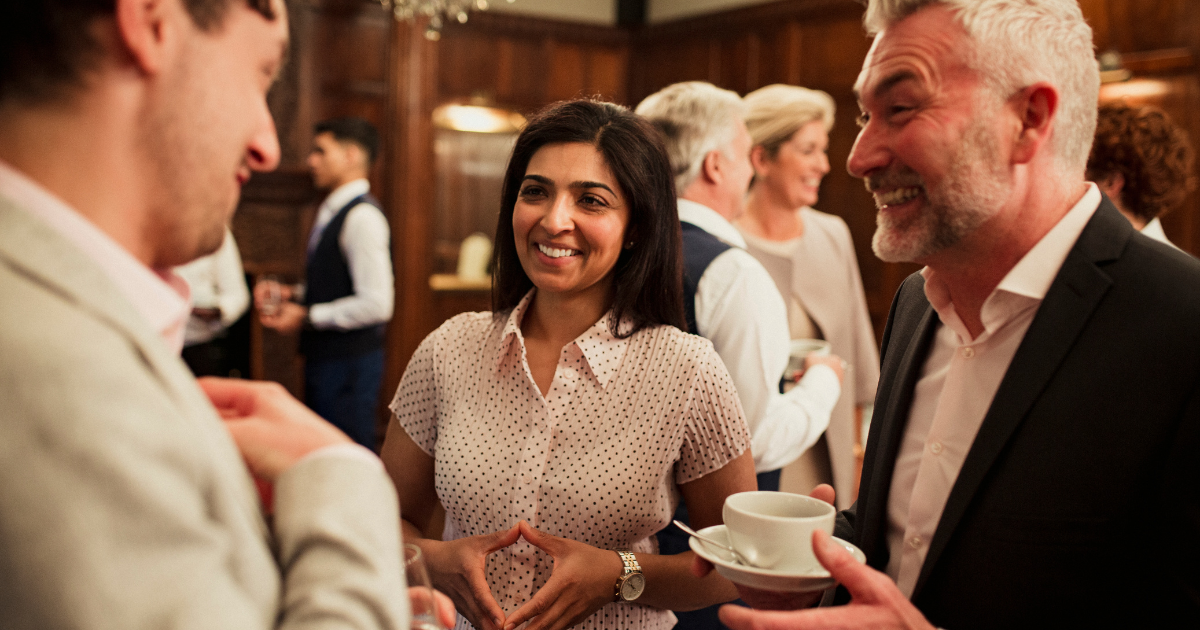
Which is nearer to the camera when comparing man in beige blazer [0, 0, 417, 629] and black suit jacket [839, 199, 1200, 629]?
man in beige blazer [0, 0, 417, 629]

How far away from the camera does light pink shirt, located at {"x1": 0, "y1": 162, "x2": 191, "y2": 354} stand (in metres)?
0.66

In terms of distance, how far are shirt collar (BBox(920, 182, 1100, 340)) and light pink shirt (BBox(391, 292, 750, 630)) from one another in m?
0.55

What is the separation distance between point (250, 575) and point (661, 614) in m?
1.13

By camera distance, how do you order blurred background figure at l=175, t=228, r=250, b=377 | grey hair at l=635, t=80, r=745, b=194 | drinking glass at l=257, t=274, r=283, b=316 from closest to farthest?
grey hair at l=635, t=80, r=745, b=194 < blurred background figure at l=175, t=228, r=250, b=377 < drinking glass at l=257, t=274, r=283, b=316

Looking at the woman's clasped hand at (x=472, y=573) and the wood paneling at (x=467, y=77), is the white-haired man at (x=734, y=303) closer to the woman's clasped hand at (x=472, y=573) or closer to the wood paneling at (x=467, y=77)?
the woman's clasped hand at (x=472, y=573)

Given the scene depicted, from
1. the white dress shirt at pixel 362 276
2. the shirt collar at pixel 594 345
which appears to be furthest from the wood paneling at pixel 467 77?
the shirt collar at pixel 594 345

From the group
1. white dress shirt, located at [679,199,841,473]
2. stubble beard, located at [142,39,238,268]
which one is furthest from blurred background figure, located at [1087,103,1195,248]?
stubble beard, located at [142,39,238,268]

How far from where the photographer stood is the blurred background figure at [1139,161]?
2625mm

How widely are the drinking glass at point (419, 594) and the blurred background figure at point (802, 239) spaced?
2442 mm

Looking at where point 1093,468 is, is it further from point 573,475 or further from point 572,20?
point 572,20

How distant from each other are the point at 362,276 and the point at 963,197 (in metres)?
3.56

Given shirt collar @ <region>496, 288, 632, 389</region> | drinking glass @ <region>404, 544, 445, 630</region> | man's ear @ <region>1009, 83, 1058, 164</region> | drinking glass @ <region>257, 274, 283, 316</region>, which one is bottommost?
drinking glass @ <region>257, 274, 283, 316</region>

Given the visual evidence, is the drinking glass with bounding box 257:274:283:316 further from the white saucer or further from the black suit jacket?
the black suit jacket

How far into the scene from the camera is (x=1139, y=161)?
263cm
